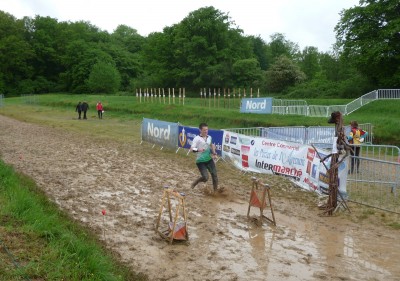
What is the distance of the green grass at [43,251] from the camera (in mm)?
5043

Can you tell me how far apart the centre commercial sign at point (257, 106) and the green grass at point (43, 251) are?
2249cm

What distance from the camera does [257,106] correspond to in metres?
29.7

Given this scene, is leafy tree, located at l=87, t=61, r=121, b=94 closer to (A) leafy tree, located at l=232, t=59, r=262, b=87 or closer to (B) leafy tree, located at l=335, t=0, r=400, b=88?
(A) leafy tree, located at l=232, t=59, r=262, b=87

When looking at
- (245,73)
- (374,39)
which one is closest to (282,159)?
(374,39)

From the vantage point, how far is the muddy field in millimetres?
6594

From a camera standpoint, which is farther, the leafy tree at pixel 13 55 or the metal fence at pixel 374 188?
the leafy tree at pixel 13 55

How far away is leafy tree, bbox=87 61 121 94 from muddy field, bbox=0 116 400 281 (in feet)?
188

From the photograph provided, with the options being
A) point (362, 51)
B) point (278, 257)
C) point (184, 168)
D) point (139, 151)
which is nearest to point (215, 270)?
point (278, 257)

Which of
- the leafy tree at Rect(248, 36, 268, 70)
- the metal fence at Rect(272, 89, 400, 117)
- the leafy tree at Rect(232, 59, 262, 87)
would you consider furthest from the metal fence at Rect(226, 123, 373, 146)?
the leafy tree at Rect(248, 36, 268, 70)

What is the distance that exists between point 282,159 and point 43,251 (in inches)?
340

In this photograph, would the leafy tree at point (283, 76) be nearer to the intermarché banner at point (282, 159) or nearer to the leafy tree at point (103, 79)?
the leafy tree at point (103, 79)

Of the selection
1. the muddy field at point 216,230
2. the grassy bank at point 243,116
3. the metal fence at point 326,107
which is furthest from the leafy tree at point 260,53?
the muddy field at point 216,230

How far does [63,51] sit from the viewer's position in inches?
3757

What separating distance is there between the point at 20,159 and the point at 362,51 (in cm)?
3556
